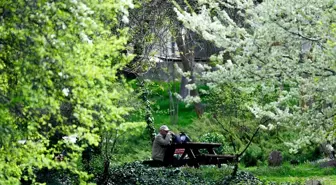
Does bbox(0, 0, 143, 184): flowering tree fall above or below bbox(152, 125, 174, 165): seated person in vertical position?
above

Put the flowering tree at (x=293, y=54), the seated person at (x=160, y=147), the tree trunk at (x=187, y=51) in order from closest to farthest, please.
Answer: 1. the flowering tree at (x=293, y=54)
2. the seated person at (x=160, y=147)
3. the tree trunk at (x=187, y=51)

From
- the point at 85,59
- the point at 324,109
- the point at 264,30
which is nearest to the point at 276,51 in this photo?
the point at 264,30

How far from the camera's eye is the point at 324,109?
10.8m

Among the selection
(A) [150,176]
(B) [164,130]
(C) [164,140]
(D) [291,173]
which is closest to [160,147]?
(C) [164,140]

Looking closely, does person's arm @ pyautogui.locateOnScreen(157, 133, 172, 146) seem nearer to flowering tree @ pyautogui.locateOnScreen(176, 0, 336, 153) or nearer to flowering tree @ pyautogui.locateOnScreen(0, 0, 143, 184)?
flowering tree @ pyautogui.locateOnScreen(176, 0, 336, 153)

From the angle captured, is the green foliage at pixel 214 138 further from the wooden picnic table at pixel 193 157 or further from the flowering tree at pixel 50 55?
the flowering tree at pixel 50 55

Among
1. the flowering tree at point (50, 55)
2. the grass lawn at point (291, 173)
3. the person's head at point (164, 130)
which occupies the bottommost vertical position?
the grass lawn at point (291, 173)

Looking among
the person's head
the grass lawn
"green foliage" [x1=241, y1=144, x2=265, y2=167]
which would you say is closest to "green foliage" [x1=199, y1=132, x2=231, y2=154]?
"green foliage" [x1=241, y1=144, x2=265, y2=167]

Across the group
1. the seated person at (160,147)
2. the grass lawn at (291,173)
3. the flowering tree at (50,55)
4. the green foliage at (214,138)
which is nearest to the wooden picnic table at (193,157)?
the seated person at (160,147)

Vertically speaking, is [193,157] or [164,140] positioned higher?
[164,140]


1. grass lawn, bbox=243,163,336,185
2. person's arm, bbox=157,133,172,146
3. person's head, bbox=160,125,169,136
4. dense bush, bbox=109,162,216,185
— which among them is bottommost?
grass lawn, bbox=243,163,336,185

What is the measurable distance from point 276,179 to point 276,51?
25.5 ft

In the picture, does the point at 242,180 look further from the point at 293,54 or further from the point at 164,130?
the point at 293,54

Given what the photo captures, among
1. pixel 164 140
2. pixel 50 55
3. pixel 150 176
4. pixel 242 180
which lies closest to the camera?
pixel 50 55
